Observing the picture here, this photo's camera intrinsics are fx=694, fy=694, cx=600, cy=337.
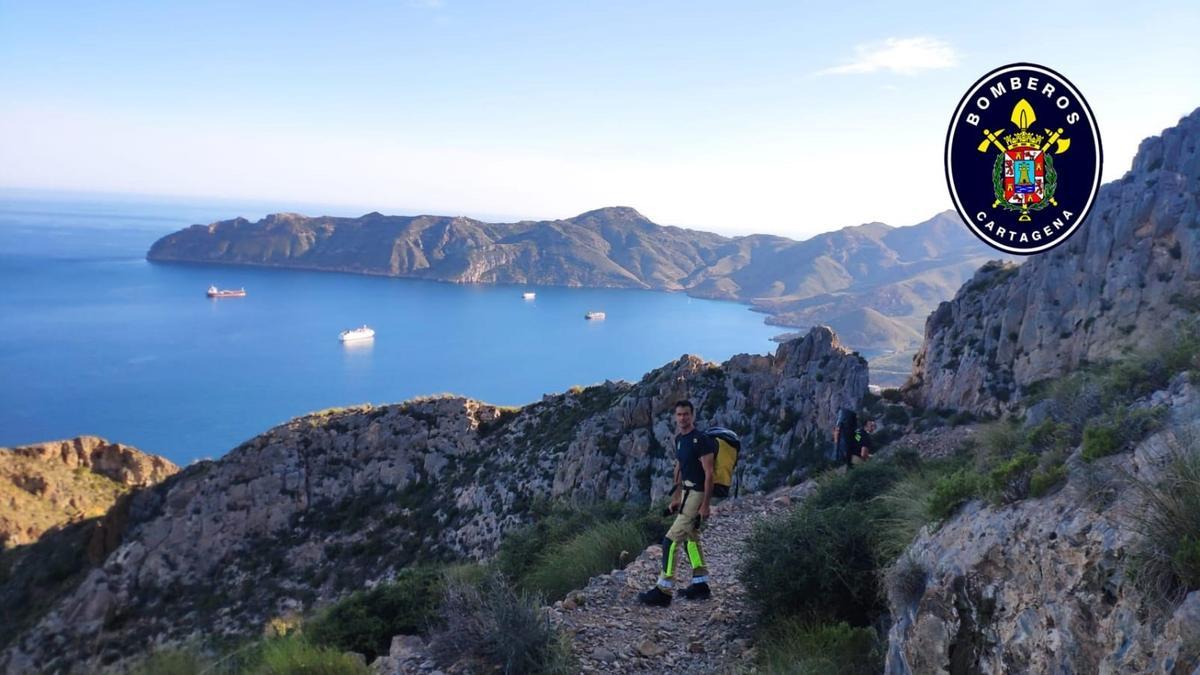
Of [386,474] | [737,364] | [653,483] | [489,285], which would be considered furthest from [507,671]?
[489,285]

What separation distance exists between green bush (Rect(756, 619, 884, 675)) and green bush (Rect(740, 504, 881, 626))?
247mm

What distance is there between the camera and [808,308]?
488 feet

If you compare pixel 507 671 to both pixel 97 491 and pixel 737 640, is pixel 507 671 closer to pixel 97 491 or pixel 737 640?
pixel 737 640

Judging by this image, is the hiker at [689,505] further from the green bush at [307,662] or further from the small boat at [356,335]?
the small boat at [356,335]

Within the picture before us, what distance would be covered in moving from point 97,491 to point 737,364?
106 feet

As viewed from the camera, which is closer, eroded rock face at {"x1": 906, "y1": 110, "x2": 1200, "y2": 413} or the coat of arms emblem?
the coat of arms emblem

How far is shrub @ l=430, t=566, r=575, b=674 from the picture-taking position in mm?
4848

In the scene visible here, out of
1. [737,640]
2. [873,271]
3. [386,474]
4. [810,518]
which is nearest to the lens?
[737,640]

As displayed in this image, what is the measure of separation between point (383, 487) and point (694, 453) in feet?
79.1

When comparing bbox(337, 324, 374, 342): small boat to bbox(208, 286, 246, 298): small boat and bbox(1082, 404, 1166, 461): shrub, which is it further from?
bbox(1082, 404, 1166, 461): shrub

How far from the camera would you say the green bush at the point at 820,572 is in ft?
17.0

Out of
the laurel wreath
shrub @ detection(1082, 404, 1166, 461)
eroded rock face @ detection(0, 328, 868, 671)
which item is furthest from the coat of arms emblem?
eroded rock face @ detection(0, 328, 868, 671)

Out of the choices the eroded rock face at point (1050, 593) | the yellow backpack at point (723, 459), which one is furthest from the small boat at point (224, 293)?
the eroded rock face at point (1050, 593)

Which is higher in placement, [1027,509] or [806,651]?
[1027,509]
